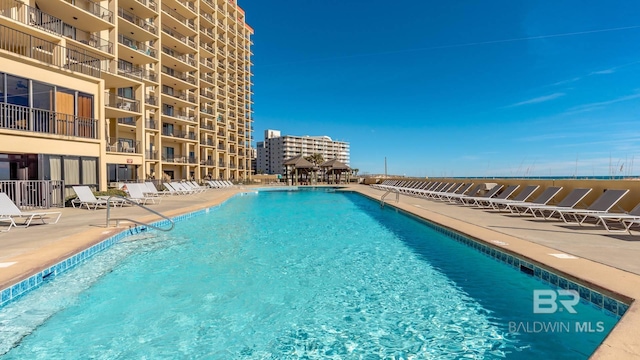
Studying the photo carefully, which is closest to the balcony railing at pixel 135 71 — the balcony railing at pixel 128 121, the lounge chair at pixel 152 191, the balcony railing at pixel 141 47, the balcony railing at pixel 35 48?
the balcony railing at pixel 141 47

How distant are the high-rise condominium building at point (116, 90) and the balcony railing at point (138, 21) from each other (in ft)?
0.36

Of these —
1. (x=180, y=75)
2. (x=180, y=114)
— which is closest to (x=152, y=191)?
(x=180, y=114)

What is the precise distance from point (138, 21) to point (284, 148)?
84.6 metres

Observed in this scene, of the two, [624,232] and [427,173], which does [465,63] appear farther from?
[624,232]

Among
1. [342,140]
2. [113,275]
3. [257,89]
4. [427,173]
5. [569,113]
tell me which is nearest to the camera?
[113,275]

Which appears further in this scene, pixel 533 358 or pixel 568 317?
pixel 568 317

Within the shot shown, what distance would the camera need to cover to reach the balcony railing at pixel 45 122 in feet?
33.2

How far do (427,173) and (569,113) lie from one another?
1586cm

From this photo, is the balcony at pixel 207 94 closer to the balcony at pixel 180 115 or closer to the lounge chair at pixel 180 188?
the balcony at pixel 180 115

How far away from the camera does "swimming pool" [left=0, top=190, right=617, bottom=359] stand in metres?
3.18

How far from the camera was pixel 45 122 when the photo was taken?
1120cm

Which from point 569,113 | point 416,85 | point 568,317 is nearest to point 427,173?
point 416,85

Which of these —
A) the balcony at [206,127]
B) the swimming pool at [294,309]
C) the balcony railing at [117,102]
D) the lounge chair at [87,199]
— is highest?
the balcony at [206,127]

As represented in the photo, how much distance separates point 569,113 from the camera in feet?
115
